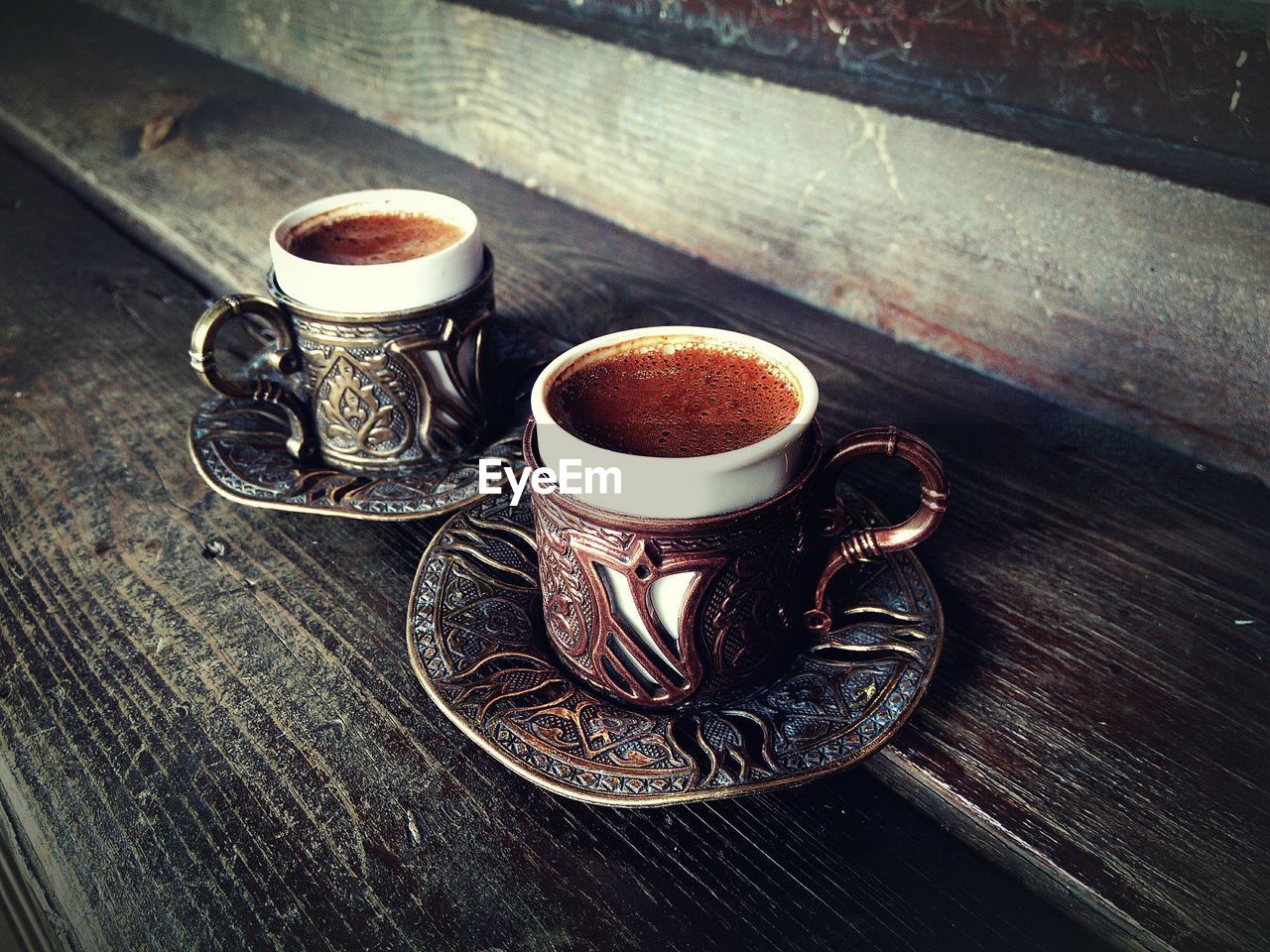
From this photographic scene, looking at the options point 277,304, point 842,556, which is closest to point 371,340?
point 277,304

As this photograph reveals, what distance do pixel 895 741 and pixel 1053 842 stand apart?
0.10 metres

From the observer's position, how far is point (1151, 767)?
0.53 m

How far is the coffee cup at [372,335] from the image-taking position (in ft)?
2.25

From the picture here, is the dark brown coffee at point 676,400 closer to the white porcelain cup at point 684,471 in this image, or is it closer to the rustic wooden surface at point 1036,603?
the white porcelain cup at point 684,471

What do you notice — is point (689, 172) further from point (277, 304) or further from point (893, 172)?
point (277, 304)

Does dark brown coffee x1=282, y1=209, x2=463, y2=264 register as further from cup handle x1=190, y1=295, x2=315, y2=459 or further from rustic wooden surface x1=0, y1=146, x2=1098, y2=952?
rustic wooden surface x1=0, y1=146, x2=1098, y2=952

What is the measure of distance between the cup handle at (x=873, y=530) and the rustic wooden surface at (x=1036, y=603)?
0.33 feet

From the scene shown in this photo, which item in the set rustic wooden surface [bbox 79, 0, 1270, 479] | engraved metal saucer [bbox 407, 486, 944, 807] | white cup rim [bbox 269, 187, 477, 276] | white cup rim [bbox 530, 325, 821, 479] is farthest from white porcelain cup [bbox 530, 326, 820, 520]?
rustic wooden surface [bbox 79, 0, 1270, 479]

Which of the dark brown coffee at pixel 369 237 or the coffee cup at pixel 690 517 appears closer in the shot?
the coffee cup at pixel 690 517

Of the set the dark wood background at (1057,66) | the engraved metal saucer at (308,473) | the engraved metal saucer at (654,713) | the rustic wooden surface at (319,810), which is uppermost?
the dark wood background at (1057,66)

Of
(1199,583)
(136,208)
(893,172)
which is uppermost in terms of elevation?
(893,172)

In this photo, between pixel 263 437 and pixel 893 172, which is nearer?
pixel 263 437

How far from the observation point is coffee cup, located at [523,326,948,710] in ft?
1.60

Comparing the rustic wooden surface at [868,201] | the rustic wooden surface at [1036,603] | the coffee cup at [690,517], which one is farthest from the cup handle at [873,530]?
the rustic wooden surface at [868,201]
